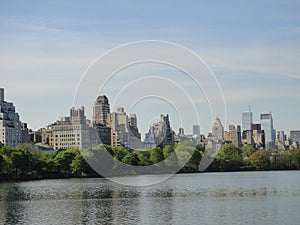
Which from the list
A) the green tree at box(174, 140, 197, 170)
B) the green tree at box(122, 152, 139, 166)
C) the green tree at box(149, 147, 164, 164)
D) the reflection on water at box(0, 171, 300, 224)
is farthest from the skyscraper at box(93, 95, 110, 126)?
the reflection on water at box(0, 171, 300, 224)

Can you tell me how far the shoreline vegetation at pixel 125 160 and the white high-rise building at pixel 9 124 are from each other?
1886 inches

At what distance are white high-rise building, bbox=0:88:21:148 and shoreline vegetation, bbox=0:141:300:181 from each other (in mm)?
47895

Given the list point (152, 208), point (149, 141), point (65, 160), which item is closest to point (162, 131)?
point (149, 141)

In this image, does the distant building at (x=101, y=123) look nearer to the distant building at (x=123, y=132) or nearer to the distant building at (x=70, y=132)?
the distant building at (x=123, y=132)

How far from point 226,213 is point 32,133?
145m

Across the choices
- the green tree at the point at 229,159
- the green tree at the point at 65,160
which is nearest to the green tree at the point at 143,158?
the green tree at the point at 65,160

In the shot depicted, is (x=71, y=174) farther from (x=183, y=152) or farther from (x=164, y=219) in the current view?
(x=164, y=219)

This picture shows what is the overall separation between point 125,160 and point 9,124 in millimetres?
63937

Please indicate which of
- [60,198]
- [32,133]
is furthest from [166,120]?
[60,198]

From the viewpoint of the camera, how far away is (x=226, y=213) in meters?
31.8

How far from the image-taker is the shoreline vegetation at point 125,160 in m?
77.2

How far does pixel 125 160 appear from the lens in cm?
9238

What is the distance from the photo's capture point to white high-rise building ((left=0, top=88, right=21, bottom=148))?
14489cm

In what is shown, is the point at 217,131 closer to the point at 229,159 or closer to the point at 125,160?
the point at 229,159
